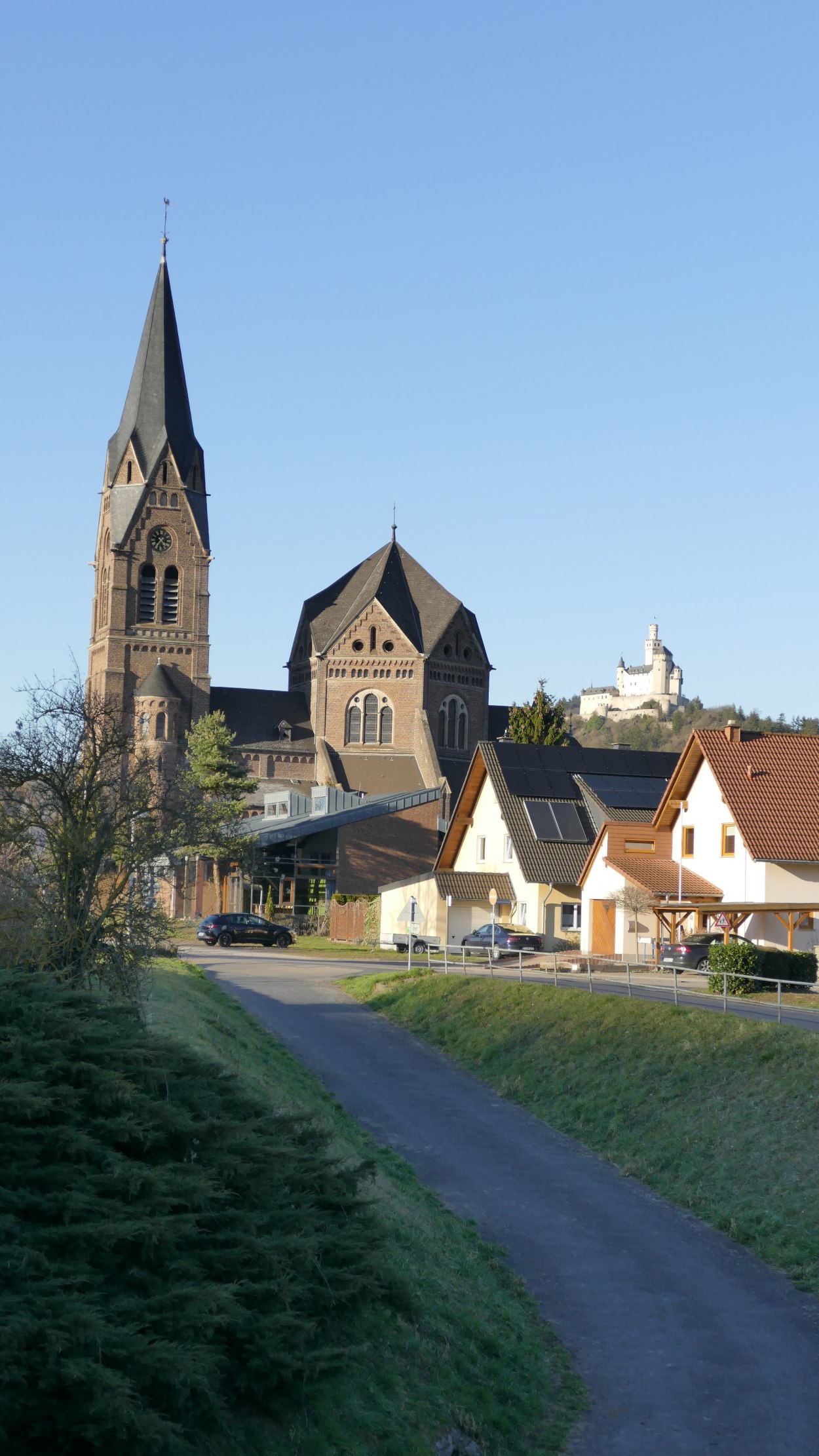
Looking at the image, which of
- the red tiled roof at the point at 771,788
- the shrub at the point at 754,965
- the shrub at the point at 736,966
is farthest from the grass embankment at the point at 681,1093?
the red tiled roof at the point at 771,788

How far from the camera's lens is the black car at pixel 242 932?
52.3 metres

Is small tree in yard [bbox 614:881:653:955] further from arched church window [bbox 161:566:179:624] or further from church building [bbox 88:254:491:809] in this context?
arched church window [bbox 161:566:179:624]

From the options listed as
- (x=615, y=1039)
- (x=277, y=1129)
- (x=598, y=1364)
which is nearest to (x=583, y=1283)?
(x=598, y=1364)

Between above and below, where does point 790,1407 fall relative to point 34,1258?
below

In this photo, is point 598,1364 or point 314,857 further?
point 314,857

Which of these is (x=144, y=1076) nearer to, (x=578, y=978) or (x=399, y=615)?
(x=578, y=978)

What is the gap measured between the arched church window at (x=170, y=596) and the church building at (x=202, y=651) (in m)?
0.08

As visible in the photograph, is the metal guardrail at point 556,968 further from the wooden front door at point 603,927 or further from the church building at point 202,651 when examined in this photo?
the church building at point 202,651

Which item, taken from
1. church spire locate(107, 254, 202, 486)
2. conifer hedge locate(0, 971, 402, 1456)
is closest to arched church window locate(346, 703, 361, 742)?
church spire locate(107, 254, 202, 486)

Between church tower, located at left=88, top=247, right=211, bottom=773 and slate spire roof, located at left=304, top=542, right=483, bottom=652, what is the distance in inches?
340

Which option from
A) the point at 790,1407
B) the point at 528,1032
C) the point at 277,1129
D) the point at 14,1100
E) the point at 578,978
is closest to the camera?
the point at 14,1100

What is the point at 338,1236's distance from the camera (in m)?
8.63

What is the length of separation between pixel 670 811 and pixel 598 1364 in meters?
31.6

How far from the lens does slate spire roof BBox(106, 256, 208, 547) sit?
275 feet
